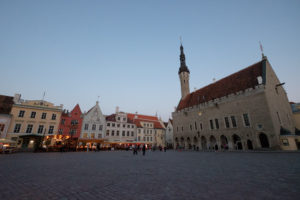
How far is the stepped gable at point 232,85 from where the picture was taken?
25.5 m

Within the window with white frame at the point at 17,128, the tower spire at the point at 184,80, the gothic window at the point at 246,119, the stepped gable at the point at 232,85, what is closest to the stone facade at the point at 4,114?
the window with white frame at the point at 17,128

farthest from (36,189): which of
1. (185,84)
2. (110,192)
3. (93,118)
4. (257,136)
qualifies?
(185,84)

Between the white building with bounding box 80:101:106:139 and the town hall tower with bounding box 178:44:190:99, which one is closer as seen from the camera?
the white building with bounding box 80:101:106:139

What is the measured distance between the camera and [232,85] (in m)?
29.1

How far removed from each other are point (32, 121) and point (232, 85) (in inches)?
1734

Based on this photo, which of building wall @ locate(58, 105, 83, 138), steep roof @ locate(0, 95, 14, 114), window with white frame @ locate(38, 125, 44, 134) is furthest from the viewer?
building wall @ locate(58, 105, 83, 138)

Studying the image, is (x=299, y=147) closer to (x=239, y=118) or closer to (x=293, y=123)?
(x=293, y=123)

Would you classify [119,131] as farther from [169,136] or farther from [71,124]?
[169,136]

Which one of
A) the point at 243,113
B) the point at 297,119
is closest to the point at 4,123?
the point at 243,113

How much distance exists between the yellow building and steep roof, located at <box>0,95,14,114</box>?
2.70ft

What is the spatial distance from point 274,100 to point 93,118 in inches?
1598

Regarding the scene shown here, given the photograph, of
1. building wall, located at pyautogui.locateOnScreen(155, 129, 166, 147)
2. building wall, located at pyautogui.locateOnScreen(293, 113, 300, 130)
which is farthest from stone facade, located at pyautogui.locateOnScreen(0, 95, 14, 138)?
building wall, located at pyautogui.locateOnScreen(293, 113, 300, 130)

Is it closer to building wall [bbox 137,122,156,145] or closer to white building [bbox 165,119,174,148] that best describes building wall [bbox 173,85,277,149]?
building wall [bbox 137,122,156,145]

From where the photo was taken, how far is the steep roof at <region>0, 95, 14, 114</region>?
26.6 metres
